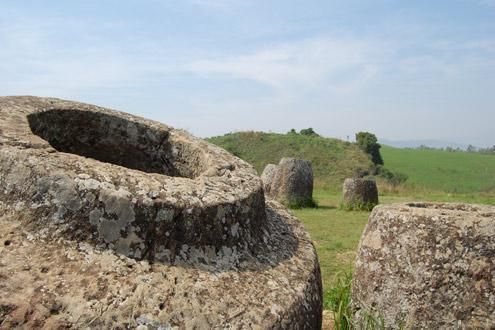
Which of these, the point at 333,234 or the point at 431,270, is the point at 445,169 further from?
the point at 431,270

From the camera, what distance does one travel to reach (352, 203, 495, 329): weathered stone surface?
12.5 feet

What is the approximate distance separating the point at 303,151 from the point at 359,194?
21.7 metres

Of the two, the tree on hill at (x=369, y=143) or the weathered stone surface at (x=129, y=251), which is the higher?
the tree on hill at (x=369, y=143)

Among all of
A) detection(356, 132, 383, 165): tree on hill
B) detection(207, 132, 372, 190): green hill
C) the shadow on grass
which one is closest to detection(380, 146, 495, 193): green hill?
detection(356, 132, 383, 165): tree on hill

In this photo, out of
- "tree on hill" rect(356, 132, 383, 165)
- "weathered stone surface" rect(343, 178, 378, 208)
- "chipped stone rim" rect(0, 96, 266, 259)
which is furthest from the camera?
"tree on hill" rect(356, 132, 383, 165)

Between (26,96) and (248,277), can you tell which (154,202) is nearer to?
(248,277)

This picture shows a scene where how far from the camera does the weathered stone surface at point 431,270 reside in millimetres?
3806

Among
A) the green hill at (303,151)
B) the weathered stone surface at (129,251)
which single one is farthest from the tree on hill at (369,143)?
the weathered stone surface at (129,251)

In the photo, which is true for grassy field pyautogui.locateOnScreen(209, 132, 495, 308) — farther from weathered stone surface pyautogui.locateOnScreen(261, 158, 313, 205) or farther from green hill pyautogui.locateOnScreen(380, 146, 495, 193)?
weathered stone surface pyautogui.locateOnScreen(261, 158, 313, 205)

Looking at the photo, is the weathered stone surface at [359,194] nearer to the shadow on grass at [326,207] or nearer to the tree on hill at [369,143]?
the shadow on grass at [326,207]

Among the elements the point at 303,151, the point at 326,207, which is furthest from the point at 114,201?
the point at 303,151

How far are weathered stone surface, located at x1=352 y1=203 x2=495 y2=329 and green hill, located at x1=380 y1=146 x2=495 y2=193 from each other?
39.0m

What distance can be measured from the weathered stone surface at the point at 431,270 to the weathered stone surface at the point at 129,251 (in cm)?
115

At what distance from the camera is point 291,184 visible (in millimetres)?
18625
